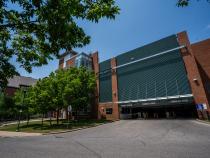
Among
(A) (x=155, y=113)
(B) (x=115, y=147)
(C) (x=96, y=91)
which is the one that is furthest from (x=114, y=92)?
(B) (x=115, y=147)

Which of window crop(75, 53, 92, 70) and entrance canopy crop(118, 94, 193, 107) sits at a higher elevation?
window crop(75, 53, 92, 70)

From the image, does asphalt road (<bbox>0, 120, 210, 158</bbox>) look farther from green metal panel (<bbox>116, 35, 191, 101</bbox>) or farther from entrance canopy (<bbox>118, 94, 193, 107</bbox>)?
green metal panel (<bbox>116, 35, 191, 101</bbox>)

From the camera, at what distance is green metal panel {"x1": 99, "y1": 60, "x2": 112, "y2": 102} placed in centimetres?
3909

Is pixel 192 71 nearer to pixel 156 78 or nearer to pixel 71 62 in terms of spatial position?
pixel 156 78

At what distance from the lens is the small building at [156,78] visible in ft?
90.6

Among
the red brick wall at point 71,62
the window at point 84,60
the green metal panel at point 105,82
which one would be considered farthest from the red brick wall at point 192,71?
the red brick wall at point 71,62

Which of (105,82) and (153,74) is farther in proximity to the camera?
(105,82)

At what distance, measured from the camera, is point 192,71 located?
1085 inches

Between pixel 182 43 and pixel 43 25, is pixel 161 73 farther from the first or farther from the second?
pixel 43 25

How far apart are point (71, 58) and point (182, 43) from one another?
3038 cm

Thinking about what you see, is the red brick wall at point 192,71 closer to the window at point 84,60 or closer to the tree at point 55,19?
the window at point 84,60

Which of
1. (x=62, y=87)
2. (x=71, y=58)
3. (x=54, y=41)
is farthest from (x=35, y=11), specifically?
(x=71, y=58)

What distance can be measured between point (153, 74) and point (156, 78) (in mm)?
1045

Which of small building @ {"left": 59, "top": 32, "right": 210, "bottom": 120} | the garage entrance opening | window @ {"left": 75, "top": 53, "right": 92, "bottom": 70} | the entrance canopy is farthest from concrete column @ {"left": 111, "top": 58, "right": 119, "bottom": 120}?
window @ {"left": 75, "top": 53, "right": 92, "bottom": 70}
